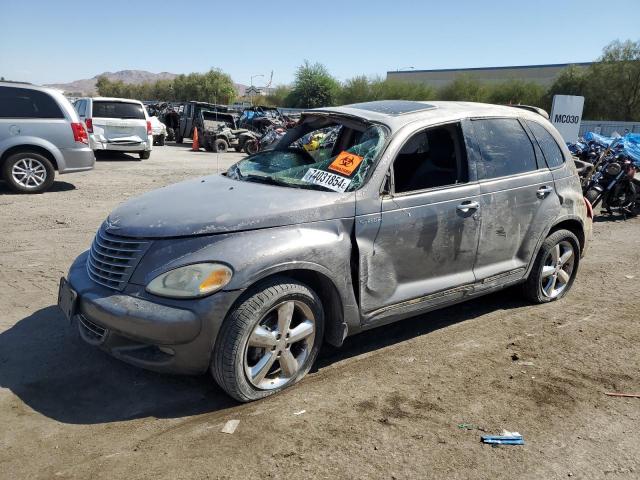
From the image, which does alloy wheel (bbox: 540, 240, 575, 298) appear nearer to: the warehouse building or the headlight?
the headlight

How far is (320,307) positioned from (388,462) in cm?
103

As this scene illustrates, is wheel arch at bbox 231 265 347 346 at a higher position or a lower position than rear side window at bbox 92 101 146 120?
lower

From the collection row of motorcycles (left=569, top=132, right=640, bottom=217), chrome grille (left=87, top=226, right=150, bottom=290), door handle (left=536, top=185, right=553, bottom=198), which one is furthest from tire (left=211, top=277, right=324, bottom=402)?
row of motorcycles (left=569, top=132, right=640, bottom=217)

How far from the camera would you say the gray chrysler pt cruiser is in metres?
3.02

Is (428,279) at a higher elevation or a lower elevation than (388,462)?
higher

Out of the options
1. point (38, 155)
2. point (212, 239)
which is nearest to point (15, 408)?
point (212, 239)

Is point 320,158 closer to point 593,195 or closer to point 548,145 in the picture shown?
point 548,145

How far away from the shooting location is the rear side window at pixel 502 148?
4277mm

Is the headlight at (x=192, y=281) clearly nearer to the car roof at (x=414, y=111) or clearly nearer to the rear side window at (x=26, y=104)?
the car roof at (x=414, y=111)

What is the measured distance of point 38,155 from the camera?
375 inches

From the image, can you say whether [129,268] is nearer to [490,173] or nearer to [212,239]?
[212,239]

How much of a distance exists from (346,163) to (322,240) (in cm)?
70

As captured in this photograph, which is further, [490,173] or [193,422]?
[490,173]

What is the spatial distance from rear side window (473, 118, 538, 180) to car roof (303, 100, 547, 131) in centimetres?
10
